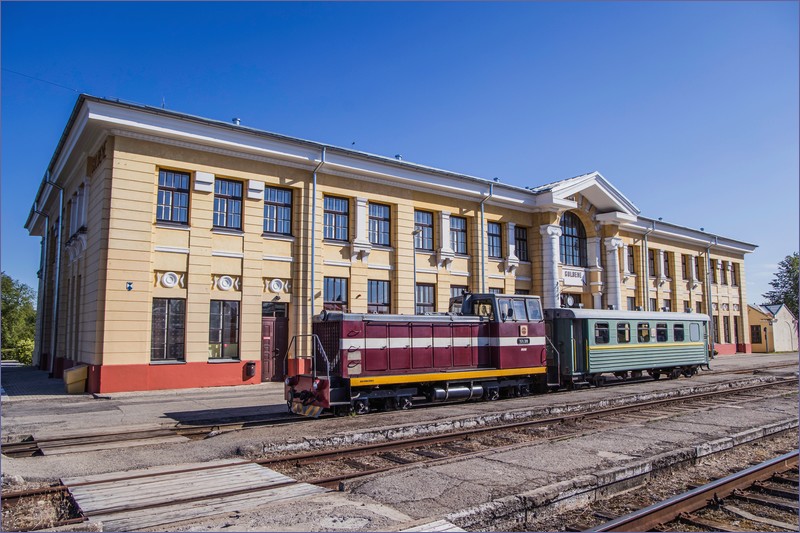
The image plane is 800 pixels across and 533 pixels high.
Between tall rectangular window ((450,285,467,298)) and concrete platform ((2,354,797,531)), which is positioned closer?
concrete platform ((2,354,797,531))

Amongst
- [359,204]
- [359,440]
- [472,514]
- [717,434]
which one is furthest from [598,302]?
[472,514]

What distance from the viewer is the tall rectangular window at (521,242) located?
29359 millimetres

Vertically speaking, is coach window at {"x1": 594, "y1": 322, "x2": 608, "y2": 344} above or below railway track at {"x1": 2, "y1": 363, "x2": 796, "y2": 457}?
above

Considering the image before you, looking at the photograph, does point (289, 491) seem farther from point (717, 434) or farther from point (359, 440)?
point (717, 434)

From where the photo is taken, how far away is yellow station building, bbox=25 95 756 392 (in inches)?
715

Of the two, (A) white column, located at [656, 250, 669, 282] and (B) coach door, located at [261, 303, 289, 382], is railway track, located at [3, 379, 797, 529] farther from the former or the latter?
(A) white column, located at [656, 250, 669, 282]

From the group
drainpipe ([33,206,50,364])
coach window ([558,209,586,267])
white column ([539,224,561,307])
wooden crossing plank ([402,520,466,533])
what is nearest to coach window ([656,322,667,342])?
white column ([539,224,561,307])

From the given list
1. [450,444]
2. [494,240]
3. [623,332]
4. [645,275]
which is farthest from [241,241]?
[645,275]

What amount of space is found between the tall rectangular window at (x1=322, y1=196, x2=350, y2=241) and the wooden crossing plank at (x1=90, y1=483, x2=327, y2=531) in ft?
51.8

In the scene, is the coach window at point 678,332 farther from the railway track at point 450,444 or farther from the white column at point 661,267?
the white column at point 661,267

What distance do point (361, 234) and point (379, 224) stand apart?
4.67 feet

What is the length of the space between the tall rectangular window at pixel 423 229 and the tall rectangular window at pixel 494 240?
3.50 meters

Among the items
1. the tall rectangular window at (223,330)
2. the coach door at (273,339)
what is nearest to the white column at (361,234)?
the coach door at (273,339)

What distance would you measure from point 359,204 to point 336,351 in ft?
35.1
